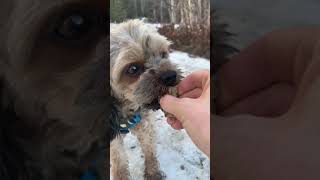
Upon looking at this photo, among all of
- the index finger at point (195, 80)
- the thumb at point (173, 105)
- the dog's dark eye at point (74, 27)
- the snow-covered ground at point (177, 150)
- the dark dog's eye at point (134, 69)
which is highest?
the dog's dark eye at point (74, 27)

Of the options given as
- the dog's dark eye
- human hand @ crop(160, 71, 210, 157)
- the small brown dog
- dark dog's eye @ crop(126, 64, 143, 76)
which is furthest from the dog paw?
the dog's dark eye

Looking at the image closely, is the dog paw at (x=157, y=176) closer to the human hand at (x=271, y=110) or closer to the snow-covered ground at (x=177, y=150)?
the snow-covered ground at (x=177, y=150)

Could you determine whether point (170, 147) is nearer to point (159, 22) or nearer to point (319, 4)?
point (159, 22)

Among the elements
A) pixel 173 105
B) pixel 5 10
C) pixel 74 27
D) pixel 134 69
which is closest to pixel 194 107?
pixel 173 105

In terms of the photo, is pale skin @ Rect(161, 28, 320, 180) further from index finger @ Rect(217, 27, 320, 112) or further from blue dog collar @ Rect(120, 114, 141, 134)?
blue dog collar @ Rect(120, 114, 141, 134)

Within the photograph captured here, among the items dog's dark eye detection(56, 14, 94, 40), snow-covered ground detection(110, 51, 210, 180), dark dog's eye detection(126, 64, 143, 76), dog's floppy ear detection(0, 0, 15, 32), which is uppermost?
dog's floppy ear detection(0, 0, 15, 32)

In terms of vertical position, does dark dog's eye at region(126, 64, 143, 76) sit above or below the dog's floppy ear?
below

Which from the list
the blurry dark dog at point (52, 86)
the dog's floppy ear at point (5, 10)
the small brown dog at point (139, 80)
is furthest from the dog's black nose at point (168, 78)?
the dog's floppy ear at point (5, 10)
